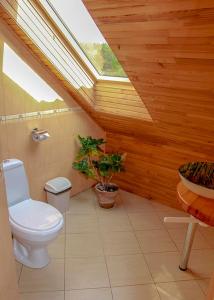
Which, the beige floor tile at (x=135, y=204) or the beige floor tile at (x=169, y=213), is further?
the beige floor tile at (x=135, y=204)

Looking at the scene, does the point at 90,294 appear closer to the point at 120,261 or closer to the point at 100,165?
the point at 120,261

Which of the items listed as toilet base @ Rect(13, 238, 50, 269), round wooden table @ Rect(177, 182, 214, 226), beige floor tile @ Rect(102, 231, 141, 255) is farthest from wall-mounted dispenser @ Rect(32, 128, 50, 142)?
round wooden table @ Rect(177, 182, 214, 226)

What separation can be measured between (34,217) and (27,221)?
0.07m

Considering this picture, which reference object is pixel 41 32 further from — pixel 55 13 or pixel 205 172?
pixel 205 172

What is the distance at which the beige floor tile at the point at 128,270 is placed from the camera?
1.95 m

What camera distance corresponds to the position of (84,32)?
224 cm

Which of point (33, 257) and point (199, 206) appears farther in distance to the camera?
point (33, 257)

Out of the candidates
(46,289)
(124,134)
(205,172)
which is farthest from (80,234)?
(205,172)

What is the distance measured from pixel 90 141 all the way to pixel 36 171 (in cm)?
70

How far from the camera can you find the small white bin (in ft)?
8.63

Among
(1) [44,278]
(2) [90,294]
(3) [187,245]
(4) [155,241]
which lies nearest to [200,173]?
(3) [187,245]

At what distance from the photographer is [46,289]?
1.85 m

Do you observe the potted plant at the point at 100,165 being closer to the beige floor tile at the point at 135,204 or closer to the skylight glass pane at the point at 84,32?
the beige floor tile at the point at 135,204

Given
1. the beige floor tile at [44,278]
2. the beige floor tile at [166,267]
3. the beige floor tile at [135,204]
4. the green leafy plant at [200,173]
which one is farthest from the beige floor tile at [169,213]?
the green leafy plant at [200,173]
